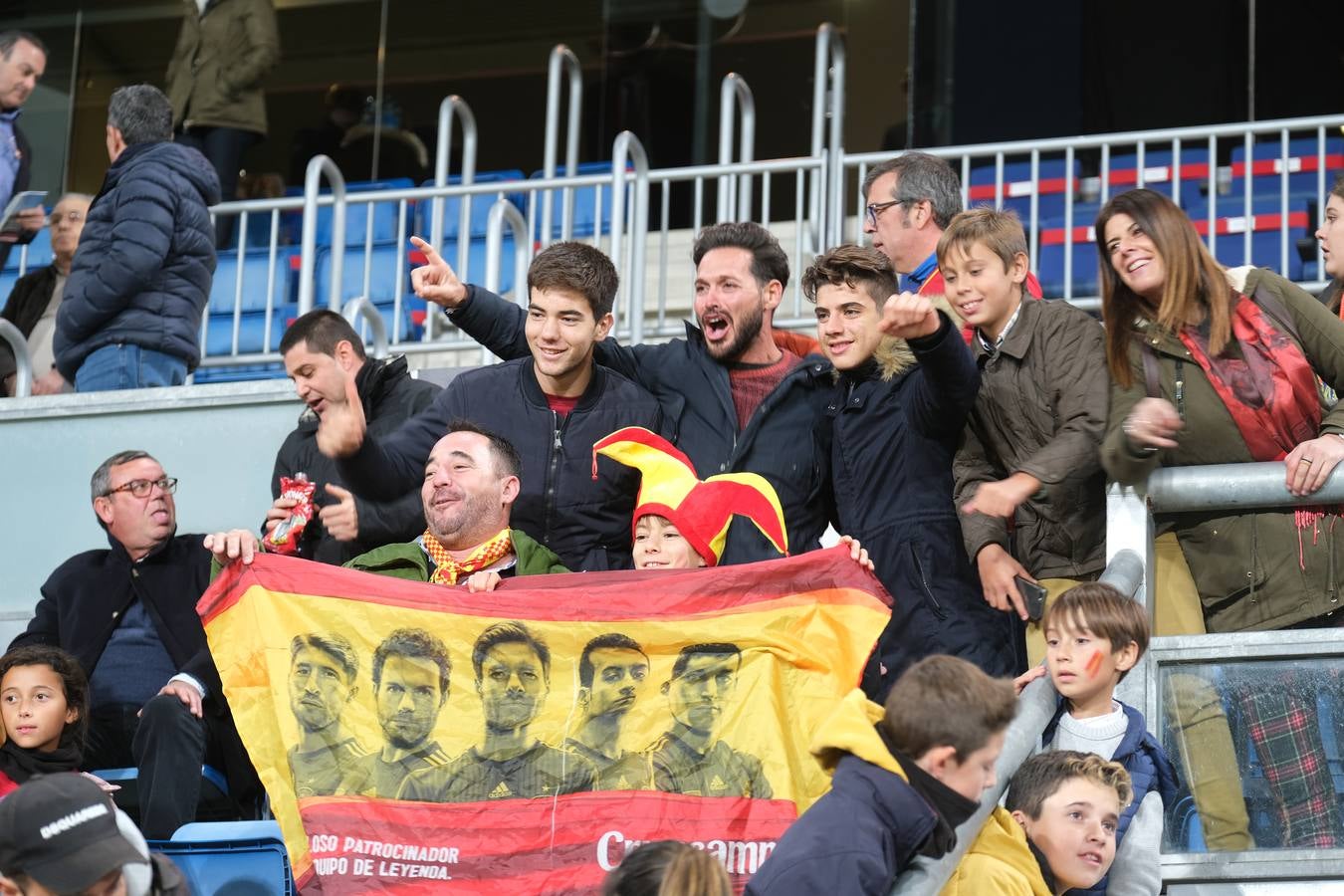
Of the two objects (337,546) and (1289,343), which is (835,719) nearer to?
(1289,343)

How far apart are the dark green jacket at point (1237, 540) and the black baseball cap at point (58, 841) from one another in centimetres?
262

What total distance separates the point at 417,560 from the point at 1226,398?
2.32 m

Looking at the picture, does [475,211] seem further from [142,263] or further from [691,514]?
[691,514]

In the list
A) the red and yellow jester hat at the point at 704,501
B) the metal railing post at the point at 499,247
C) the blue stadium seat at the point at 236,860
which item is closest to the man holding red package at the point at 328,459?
the red and yellow jester hat at the point at 704,501

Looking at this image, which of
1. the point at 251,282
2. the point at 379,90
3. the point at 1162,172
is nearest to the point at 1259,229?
the point at 1162,172

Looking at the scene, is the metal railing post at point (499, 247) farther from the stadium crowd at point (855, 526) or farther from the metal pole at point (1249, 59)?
the metal pole at point (1249, 59)

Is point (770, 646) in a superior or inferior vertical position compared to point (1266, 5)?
inferior

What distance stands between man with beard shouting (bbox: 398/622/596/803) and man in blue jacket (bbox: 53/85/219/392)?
388 cm

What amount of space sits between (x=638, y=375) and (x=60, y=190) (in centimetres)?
1083

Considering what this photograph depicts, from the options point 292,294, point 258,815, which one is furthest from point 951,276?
point 292,294

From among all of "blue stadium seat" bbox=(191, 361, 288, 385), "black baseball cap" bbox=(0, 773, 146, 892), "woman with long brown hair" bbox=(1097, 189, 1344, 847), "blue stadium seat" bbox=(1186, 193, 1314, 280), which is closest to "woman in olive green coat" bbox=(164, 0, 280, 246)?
"blue stadium seat" bbox=(191, 361, 288, 385)

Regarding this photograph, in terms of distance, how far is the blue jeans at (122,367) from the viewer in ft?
30.4

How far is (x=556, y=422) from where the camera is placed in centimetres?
667

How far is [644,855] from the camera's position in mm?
3975
